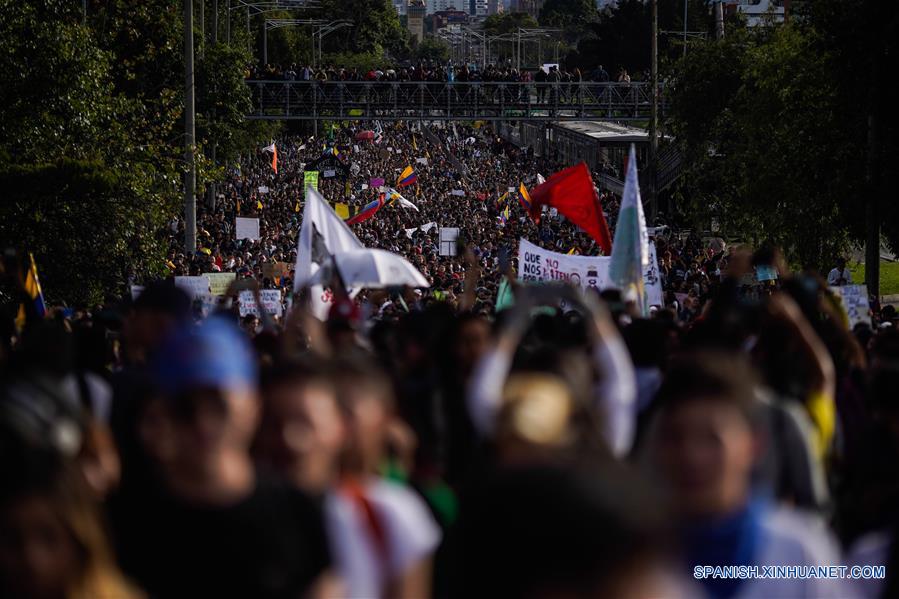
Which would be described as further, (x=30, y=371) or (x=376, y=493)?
(x=30, y=371)

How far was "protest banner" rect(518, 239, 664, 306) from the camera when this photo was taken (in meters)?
15.8

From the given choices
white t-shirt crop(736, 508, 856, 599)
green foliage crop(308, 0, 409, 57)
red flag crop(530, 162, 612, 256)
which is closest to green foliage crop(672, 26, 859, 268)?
red flag crop(530, 162, 612, 256)

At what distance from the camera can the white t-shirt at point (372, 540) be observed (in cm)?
369

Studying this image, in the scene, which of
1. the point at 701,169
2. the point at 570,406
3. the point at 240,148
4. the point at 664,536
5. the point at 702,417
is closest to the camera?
the point at 664,536

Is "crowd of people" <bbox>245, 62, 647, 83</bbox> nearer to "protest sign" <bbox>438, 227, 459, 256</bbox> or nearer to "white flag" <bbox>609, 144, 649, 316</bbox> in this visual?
"protest sign" <bbox>438, 227, 459, 256</bbox>

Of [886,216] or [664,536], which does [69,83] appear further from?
[664,536]

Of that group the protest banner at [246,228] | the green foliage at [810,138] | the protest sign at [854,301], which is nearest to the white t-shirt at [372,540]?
the protest sign at [854,301]

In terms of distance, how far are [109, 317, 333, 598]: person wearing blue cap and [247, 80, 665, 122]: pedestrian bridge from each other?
47.1 meters

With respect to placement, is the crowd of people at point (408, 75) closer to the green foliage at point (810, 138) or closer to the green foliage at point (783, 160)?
the green foliage at point (783, 160)

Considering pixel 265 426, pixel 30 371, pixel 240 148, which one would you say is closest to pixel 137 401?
pixel 30 371

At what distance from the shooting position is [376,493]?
12.8ft

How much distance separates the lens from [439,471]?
531 centimetres

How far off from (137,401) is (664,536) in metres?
2.68

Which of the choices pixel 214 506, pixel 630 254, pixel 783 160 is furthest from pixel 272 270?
pixel 783 160
